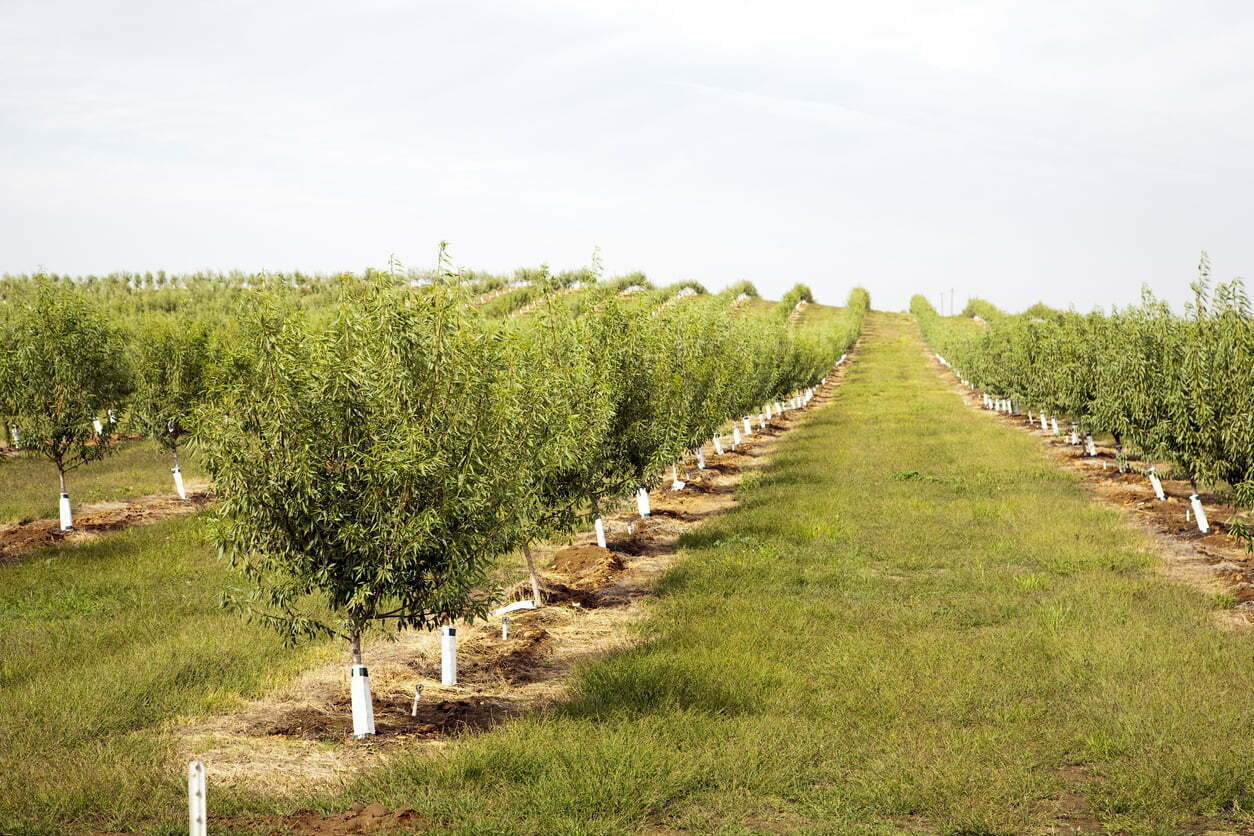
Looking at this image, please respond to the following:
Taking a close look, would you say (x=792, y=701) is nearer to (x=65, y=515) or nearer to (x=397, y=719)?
(x=397, y=719)

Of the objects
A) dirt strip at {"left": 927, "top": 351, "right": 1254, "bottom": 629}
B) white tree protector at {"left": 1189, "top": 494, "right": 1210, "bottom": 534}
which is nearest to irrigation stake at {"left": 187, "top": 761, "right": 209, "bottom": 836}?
dirt strip at {"left": 927, "top": 351, "right": 1254, "bottom": 629}

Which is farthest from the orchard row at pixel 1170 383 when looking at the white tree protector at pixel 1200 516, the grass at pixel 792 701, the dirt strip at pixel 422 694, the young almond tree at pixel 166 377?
the young almond tree at pixel 166 377

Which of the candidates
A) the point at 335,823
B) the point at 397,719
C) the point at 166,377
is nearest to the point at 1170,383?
the point at 397,719

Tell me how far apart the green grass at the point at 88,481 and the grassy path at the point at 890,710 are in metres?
21.7

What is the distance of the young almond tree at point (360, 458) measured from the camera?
43.5ft

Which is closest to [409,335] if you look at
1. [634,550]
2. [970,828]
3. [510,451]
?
[510,451]

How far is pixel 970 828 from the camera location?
35.4 ft

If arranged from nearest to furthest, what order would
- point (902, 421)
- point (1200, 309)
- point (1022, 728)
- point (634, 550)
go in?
point (1022, 728), point (1200, 309), point (634, 550), point (902, 421)

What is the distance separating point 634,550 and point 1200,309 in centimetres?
1541

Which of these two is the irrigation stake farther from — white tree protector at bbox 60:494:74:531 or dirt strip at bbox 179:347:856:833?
white tree protector at bbox 60:494:74:531

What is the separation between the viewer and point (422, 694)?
627 inches

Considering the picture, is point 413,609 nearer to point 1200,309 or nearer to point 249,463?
point 249,463

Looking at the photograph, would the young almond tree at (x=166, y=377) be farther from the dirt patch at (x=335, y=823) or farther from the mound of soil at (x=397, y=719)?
the dirt patch at (x=335, y=823)

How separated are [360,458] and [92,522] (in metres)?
22.3
